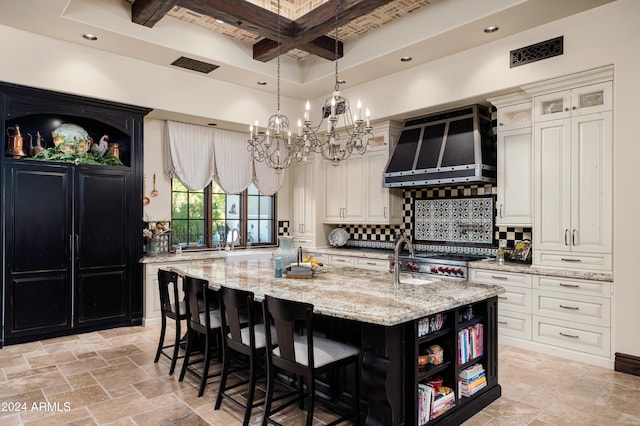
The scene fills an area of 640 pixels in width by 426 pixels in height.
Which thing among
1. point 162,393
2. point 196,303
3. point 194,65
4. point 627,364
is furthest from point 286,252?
point 627,364

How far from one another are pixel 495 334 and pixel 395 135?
140 inches

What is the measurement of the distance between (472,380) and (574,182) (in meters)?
2.29

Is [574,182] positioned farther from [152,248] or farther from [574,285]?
[152,248]

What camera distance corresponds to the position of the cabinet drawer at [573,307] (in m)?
3.66

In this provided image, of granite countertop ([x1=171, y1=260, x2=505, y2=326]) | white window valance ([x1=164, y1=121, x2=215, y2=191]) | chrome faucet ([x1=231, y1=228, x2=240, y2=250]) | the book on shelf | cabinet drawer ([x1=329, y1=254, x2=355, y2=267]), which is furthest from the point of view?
chrome faucet ([x1=231, y1=228, x2=240, y2=250])

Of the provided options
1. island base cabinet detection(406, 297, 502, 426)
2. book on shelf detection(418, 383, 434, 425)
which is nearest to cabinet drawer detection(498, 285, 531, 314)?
island base cabinet detection(406, 297, 502, 426)

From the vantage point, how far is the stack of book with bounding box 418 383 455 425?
2.41 meters

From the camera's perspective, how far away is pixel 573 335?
3834 millimetres

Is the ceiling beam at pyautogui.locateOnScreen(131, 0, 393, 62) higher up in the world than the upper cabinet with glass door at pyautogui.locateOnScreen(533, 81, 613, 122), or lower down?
higher up

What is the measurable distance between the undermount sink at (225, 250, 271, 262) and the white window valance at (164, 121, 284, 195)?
0.97 metres

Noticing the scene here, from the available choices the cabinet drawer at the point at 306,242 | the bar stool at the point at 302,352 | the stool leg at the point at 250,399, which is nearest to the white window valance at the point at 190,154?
the cabinet drawer at the point at 306,242

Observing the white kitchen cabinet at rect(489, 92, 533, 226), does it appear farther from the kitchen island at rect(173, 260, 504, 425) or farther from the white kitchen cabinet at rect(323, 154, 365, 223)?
the white kitchen cabinet at rect(323, 154, 365, 223)

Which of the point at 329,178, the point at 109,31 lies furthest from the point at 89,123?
the point at 329,178

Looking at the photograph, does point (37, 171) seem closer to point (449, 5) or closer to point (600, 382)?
point (449, 5)
